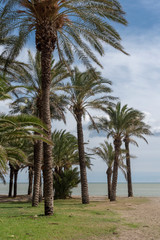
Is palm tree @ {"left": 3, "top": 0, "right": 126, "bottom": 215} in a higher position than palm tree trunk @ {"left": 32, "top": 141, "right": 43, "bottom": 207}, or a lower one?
higher

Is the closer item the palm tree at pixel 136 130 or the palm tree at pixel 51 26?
the palm tree at pixel 51 26

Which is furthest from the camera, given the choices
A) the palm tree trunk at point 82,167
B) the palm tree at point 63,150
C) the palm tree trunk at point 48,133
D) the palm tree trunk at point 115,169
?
the palm tree at point 63,150

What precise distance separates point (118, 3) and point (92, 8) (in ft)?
4.11

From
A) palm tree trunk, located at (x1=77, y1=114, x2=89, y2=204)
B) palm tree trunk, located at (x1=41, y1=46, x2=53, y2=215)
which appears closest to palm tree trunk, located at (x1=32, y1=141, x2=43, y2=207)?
palm tree trunk, located at (x1=77, y1=114, x2=89, y2=204)

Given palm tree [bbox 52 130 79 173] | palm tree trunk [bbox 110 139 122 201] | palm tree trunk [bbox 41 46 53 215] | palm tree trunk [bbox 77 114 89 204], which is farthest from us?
palm tree [bbox 52 130 79 173]

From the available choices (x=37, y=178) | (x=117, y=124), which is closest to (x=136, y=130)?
(x=117, y=124)

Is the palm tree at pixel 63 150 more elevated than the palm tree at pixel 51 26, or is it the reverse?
the palm tree at pixel 51 26

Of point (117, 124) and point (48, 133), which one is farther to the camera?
point (117, 124)

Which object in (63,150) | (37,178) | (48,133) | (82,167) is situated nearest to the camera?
(48,133)

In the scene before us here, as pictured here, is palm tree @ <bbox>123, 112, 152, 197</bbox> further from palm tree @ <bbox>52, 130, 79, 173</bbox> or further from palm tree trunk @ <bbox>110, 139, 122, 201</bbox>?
palm tree @ <bbox>52, 130, 79, 173</bbox>

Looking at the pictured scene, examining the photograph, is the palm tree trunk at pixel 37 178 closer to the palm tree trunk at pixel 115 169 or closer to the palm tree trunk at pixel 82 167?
the palm tree trunk at pixel 82 167

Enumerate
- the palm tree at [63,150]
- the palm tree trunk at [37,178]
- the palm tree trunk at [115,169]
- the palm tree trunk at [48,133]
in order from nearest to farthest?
Result: the palm tree trunk at [48,133] < the palm tree trunk at [37,178] < the palm tree trunk at [115,169] < the palm tree at [63,150]

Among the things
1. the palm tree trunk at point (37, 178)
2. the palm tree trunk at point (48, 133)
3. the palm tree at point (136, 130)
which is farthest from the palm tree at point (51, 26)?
the palm tree at point (136, 130)

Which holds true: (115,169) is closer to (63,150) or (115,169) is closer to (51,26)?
(63,150)
